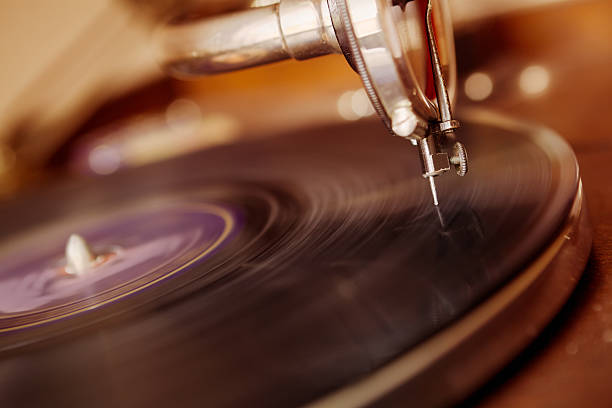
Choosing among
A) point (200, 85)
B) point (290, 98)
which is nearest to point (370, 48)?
point (290, 98)

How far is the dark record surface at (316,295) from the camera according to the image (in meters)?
0.24

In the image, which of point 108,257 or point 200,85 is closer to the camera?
point 108,257

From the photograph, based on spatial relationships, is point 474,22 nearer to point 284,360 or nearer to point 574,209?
point 574,209

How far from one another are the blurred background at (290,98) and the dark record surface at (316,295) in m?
0.05

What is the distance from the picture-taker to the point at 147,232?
0.58m

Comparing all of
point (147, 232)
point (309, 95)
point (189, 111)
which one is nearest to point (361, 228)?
point (147, 232)

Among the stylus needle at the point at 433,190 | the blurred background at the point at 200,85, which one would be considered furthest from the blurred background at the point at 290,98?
the stylus needle at the point at 433,190

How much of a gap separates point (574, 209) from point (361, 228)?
0.13 metres

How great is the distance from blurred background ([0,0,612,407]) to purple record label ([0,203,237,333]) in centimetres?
20

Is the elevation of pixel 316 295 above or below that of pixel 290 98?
below

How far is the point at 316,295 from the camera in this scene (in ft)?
0.93

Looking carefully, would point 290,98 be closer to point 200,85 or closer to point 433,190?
point 200,85

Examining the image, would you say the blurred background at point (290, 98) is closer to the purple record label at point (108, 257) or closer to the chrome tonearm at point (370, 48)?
the chrome tonearm at point (370, 48)

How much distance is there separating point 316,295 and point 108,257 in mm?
310
